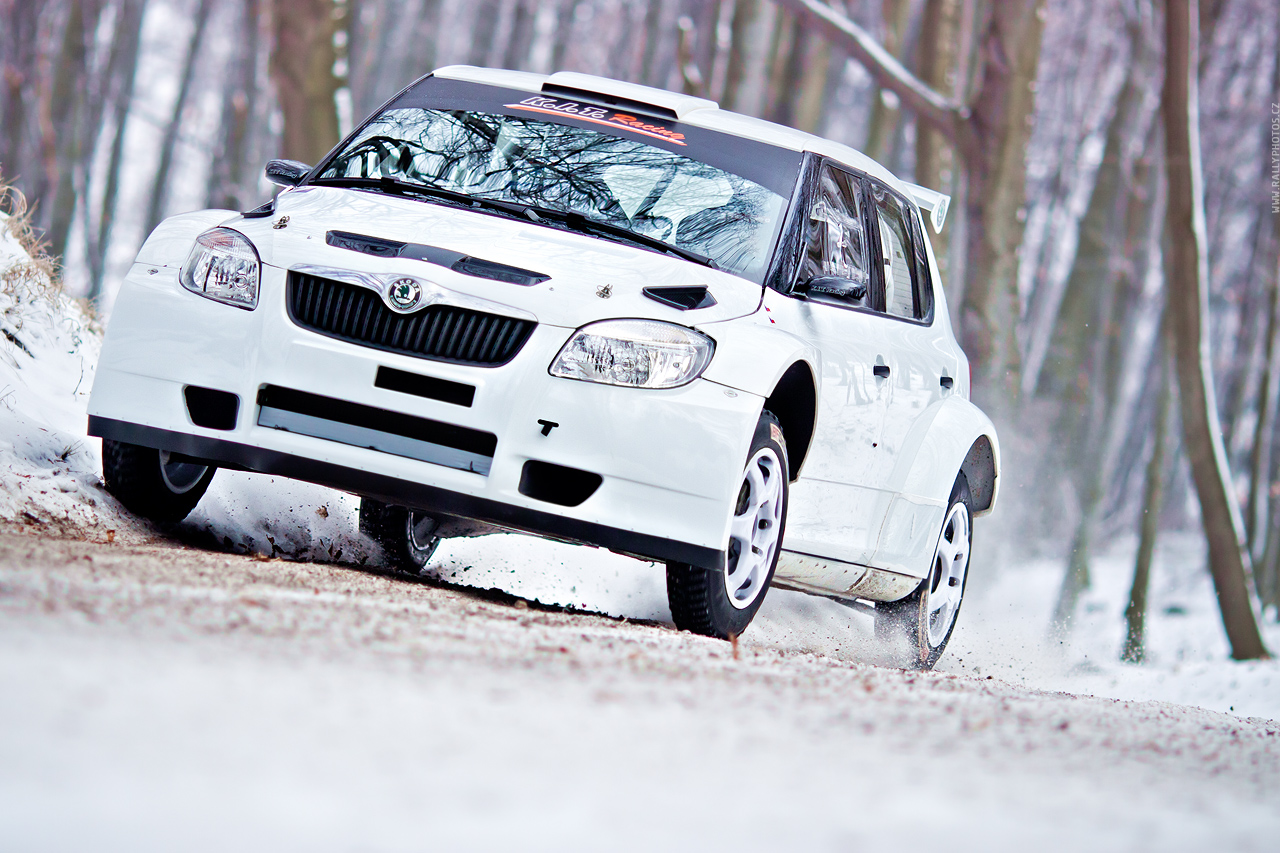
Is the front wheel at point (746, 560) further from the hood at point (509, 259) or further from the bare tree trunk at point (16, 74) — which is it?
the bare tree trunk at point (16, 74)

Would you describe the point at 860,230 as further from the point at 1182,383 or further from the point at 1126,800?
the point at 1182,383

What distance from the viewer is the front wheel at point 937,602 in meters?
6.86

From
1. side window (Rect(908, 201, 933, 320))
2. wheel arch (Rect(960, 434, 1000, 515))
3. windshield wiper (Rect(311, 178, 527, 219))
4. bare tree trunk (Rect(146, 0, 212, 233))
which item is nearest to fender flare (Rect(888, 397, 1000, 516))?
wheel arch (Rect(960, 434, 1000, 515))

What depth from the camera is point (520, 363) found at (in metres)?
4.64

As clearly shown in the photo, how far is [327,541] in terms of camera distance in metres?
6.55

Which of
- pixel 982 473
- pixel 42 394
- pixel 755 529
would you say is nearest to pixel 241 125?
pixel 42 394

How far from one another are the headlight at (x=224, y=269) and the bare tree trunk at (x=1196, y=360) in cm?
947

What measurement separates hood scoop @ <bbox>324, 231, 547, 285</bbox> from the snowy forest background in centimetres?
373

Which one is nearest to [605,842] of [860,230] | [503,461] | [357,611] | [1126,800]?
[1126,800]

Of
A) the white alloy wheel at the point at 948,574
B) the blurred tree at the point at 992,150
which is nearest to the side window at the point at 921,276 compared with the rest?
the white alloy wheel at the point at 948,574

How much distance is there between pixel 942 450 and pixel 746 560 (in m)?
1.60

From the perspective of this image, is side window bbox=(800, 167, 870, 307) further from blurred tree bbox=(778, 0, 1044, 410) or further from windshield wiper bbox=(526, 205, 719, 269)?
blurred tree bbox=(778, 0, 1044, 410)

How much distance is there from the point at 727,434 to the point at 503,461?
0.74 metres

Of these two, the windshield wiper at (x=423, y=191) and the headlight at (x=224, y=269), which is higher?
the windshield wiper at (x=423, y=191)
